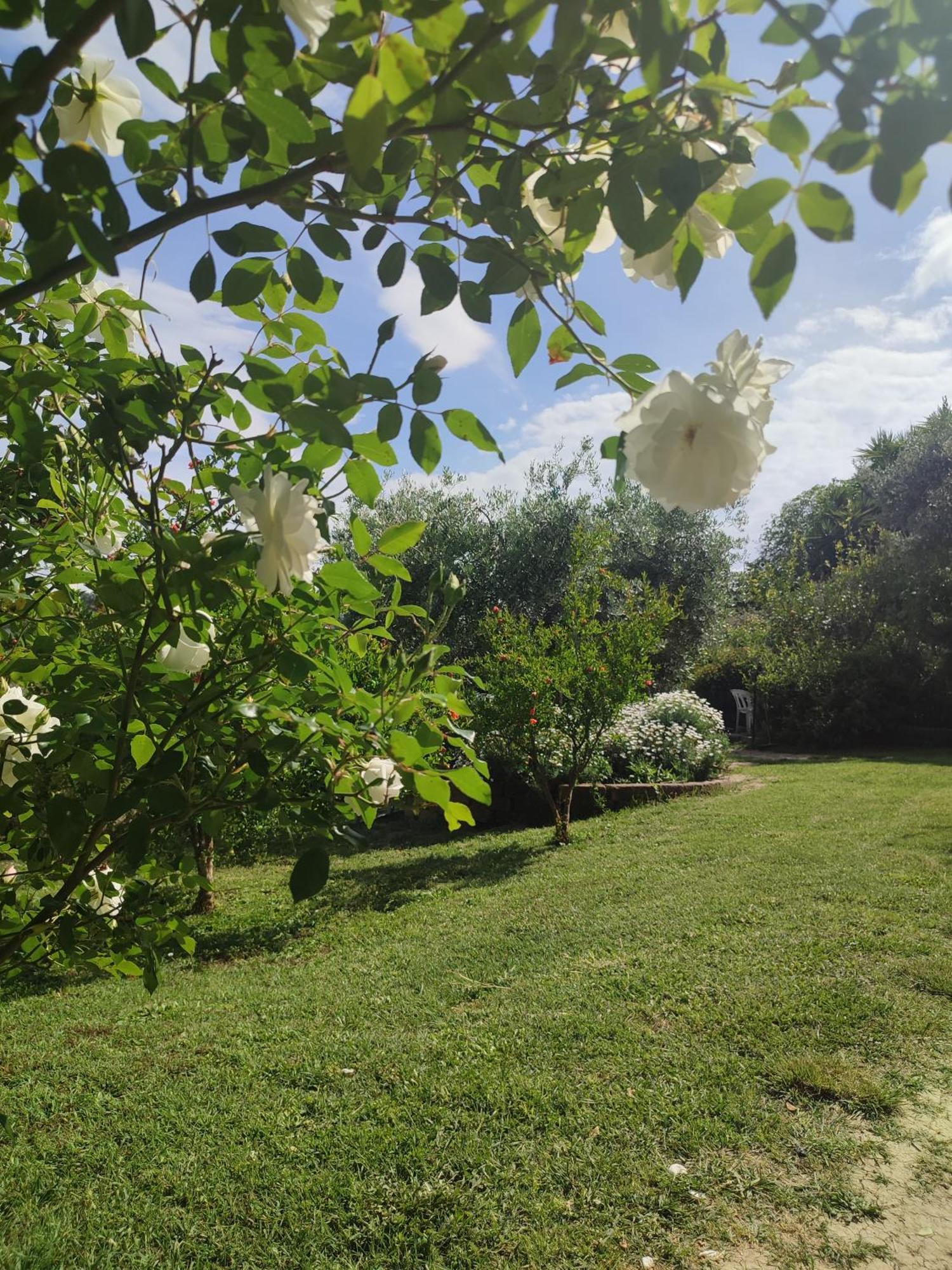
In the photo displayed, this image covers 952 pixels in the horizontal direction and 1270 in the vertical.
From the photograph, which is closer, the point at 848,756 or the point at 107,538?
the point at 107,538

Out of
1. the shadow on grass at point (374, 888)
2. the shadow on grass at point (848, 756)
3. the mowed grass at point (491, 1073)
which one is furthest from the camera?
the shadow on grass at point (848, 756)

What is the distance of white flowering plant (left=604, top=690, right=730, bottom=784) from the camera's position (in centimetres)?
981

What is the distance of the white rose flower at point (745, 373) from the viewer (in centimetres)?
75

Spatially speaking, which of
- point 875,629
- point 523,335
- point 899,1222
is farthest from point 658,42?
point 875,629

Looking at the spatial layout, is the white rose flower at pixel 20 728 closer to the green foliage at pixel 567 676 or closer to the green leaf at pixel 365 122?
the green leaf at pixel 365 122

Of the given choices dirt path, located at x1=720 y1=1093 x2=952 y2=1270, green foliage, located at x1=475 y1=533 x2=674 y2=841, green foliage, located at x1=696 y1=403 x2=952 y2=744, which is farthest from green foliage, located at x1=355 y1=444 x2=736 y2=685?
dirt path, located at x1=720 y1=1093 x2=952 y2=1270

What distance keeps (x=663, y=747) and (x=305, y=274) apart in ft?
31.5

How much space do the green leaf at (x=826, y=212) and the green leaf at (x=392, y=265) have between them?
493mm

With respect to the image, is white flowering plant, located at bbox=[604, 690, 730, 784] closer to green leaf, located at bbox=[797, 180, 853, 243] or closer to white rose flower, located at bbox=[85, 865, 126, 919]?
white rose flower, located at bbox=[85, 865, 126, 919]

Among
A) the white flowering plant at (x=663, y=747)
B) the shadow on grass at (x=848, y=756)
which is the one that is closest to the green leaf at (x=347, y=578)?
the white flowering plant at (x=663, y=747)

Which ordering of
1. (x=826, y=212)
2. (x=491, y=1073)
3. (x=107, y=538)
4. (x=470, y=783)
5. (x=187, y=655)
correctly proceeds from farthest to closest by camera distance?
(x=491, y=1073) < (x=107, y=538) < (x=187, y=655) < (x=470, y=783) < (x=826, y=212)

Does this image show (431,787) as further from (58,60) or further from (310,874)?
(58,60)

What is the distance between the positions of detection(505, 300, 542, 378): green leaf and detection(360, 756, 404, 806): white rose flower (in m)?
0.54

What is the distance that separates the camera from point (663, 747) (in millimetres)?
10078
